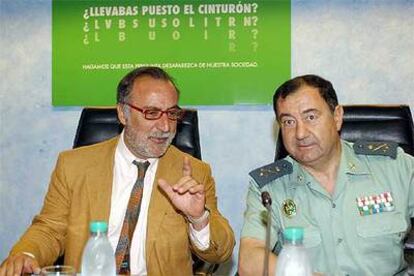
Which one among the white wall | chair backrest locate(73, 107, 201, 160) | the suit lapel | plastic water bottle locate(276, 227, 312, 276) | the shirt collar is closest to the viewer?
plastic water bottle locate(276, 227, 312, 276)

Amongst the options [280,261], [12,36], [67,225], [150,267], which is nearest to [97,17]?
[12,36]

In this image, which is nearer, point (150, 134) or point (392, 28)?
point (150, 134)

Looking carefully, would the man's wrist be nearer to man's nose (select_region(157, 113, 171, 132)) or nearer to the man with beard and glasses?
the man with beard and glasses

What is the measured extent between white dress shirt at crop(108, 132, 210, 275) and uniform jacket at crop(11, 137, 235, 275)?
3 centimetres

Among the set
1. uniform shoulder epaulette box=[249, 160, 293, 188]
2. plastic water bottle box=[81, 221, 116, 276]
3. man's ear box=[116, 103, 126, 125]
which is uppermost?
man's ear box=[116, 103, 126, 125]

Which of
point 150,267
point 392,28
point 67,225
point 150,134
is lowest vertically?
point 150,267

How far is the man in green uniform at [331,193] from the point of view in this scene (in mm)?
2236

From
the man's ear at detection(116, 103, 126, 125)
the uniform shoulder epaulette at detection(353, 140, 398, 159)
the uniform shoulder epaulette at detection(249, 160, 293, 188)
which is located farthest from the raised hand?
the uniform shoulder epaulette at detection(353, 140, 398, 159)

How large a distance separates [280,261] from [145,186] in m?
1.12

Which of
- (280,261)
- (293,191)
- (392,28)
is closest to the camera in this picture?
(280,261)

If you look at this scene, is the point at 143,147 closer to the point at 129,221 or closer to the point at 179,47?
the point at 129,221

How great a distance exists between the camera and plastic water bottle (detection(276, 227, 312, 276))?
1500mm

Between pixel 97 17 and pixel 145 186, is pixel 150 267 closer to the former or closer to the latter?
pixel 145 186

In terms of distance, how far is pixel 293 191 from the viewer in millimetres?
2379
